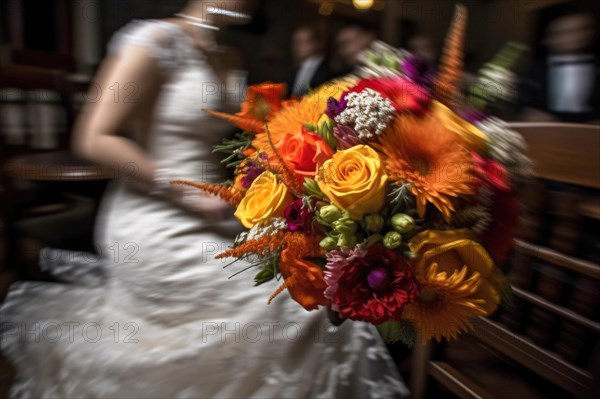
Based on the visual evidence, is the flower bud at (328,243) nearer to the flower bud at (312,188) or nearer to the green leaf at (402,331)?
the flower bud at (312,188)

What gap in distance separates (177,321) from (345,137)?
1.81ft

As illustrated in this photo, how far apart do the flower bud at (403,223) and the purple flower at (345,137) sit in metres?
0.11

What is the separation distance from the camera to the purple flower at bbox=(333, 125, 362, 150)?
61cm

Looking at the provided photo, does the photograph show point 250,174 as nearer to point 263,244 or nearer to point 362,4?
point 263,244

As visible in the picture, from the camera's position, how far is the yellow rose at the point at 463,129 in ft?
1.85

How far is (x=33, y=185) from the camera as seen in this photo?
8.63 ft

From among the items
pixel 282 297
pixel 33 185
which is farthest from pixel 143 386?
pixel 33 185

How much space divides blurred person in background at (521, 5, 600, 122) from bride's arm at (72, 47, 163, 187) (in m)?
1.72

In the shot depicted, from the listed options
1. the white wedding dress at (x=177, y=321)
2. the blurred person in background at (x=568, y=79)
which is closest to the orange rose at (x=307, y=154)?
the white wedding dress at (x=177, y=321)

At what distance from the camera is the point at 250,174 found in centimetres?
72

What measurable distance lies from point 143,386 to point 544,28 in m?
4.17

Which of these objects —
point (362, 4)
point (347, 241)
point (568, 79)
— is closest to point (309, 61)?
point (362, 4)

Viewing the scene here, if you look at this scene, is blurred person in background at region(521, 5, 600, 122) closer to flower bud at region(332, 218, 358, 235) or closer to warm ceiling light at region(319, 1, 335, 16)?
flower bud at region(332, 218, 358, 235)

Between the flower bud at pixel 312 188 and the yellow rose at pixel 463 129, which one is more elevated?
the yellow rose at pixel 463 129
